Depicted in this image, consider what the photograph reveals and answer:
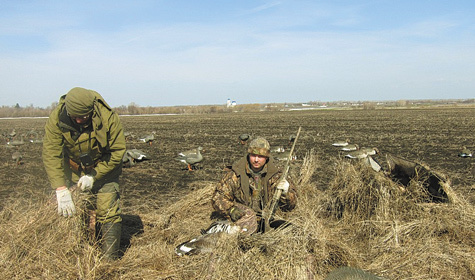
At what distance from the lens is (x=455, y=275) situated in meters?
3.40

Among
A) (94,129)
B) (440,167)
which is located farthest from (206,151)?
(94,129)

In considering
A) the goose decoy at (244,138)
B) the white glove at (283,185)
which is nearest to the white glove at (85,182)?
the white glove at (283,185)

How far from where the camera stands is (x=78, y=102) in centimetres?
329

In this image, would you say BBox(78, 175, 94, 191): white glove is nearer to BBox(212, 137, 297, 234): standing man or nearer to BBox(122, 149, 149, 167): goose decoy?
BBox(212, 137, 297, 234): standing man

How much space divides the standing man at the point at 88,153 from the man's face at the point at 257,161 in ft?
4.86

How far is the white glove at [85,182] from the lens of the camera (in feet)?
11.1

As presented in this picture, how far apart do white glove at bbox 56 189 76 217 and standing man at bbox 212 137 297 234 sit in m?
1.57

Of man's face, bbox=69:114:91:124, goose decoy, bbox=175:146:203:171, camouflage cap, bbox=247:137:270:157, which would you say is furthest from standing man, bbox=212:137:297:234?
goose decoy, bbox=175:146:203:171

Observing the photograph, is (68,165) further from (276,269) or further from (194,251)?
(276,269)

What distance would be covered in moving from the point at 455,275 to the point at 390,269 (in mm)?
713

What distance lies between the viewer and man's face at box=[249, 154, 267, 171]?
4059 mm

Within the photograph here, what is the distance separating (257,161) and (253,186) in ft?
1.10

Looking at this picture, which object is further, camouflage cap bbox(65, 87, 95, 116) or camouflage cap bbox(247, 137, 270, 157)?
camouflage cap bbox(247, 137, 270, 157)

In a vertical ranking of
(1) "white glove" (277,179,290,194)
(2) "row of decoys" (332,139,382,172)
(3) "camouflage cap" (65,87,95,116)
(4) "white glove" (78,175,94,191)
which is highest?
(3) "camouflage cap" (65,87,95,116)
